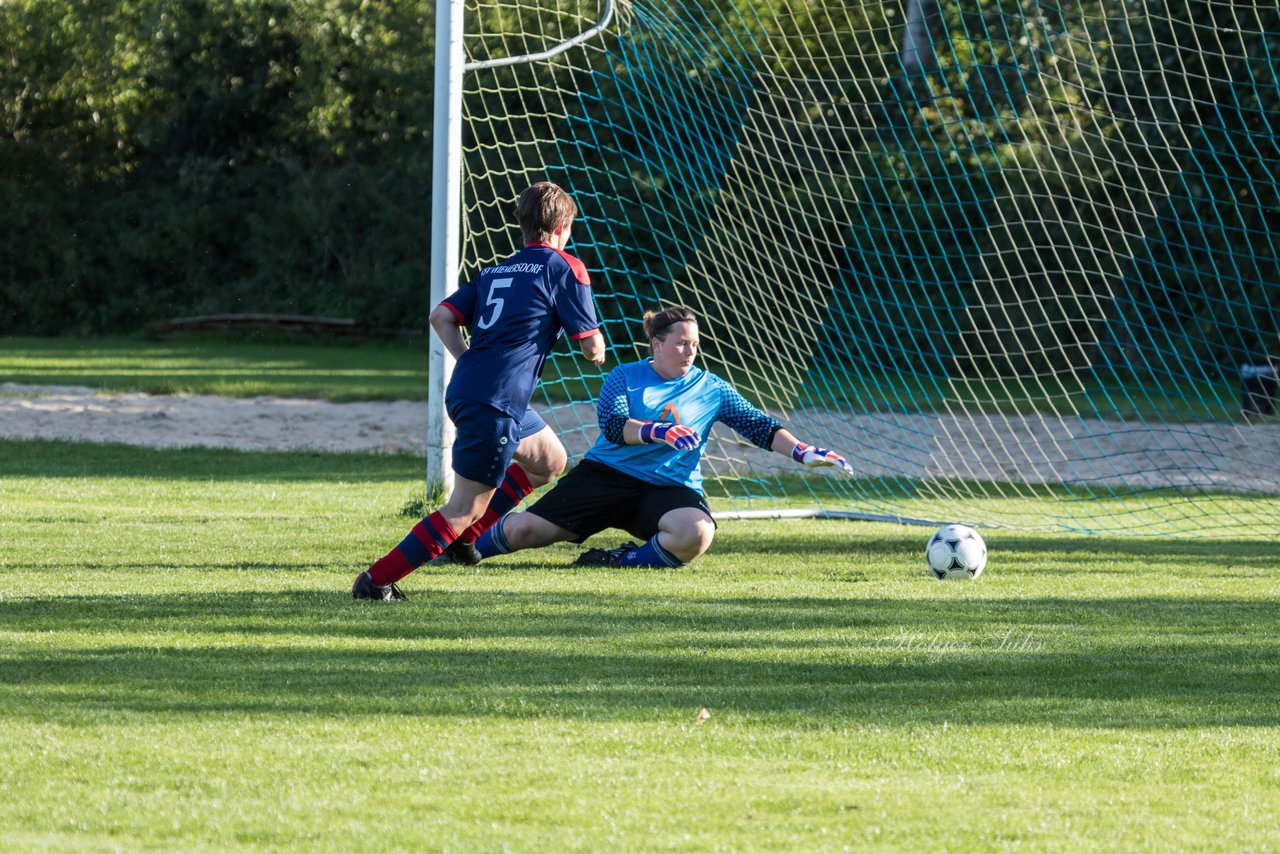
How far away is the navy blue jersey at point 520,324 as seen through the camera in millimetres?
5406

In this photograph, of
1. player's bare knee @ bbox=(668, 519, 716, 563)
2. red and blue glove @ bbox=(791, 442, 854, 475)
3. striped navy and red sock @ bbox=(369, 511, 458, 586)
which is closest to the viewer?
striped navy and red sock @ bbox=(369, 511, 458, 586)

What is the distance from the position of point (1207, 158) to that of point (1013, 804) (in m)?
11.8

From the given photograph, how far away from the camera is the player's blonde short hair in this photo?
18.3ft

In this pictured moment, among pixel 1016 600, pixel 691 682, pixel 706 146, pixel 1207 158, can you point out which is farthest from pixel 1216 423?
pixel 691 682

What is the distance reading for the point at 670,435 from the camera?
19.5 feet

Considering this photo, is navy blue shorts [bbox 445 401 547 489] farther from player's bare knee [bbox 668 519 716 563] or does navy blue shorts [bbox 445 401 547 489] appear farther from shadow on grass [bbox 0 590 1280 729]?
player's bare knee [bbox 668 519 716 563]

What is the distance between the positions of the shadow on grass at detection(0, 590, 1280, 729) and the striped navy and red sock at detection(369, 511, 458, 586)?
0.15 meters

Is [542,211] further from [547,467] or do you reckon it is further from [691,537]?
[691,537]

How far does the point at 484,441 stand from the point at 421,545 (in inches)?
16.0

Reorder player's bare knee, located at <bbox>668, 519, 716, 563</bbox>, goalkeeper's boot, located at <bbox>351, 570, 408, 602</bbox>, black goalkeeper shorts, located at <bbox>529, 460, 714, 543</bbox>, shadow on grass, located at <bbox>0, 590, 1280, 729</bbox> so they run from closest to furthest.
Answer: shadow on grass, located at <bbox>0, 590, 1280, 729</bbox> → goalkeeper's boot, located at <bbox>351, 570, 408, 602</bbox> → player's bare knee, located at <bbox>668, 519, 716, 563</bbox> → black goalkeeper shorts, located at <bbox>529, 460, 714, 543</bbox>

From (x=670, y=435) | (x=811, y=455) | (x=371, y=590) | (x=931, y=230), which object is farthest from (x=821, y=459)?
(x=931, y=230)

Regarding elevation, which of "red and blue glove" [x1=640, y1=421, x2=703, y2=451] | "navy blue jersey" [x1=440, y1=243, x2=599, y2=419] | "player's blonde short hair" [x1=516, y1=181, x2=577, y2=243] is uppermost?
"player's blonde short hair" [x1=516, y1=181, x2=577, y2=243]

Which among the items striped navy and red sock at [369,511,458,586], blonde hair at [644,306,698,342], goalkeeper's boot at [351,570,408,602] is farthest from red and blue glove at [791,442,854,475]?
goalkeeper's boot at [351,570,408,602]

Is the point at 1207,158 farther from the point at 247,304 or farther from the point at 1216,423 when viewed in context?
the point at 247,304
